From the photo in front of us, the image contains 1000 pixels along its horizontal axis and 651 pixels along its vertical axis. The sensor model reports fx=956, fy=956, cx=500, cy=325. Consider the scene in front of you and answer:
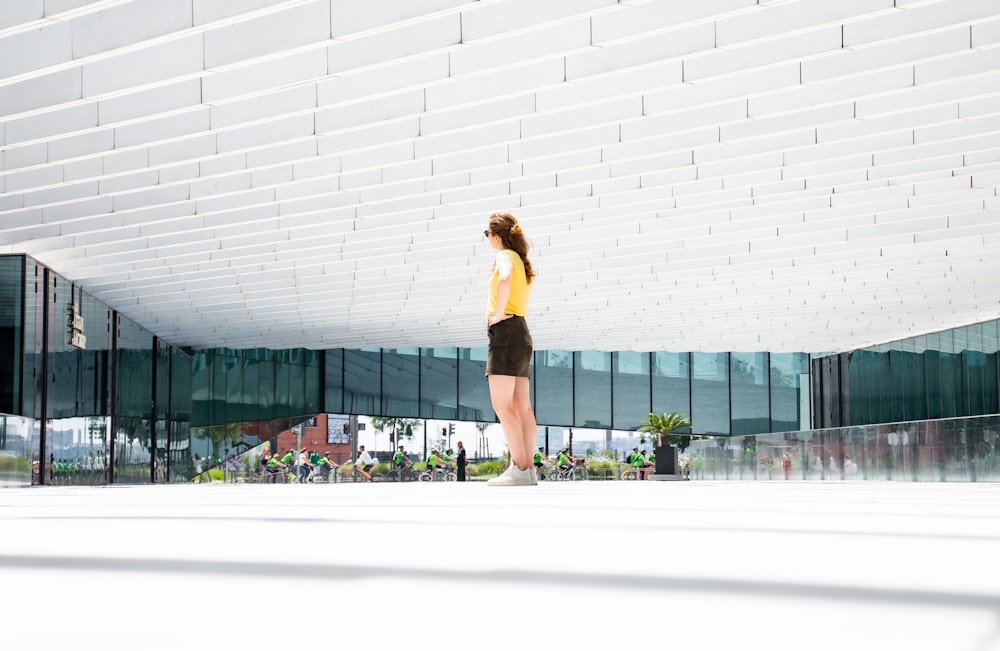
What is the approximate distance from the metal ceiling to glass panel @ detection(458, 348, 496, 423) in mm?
14665

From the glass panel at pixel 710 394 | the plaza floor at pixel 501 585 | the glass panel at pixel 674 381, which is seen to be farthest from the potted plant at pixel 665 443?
the plaza floor at pixel 501 585

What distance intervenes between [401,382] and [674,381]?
10167 millimetres

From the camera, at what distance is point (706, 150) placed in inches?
445

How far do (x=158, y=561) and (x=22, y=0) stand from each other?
726 centimetres

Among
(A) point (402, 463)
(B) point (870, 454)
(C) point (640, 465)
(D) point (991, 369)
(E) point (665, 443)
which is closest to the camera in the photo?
(B) point (870, 454)

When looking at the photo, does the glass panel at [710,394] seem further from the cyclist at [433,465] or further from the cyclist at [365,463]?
the cyclist at [365,463]

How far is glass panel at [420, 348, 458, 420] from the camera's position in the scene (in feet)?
115

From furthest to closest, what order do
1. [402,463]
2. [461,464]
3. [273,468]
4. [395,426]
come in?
[395,426] → [402,463] → [273,468] → [461,464]

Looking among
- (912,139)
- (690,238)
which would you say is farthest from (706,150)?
(690,238)

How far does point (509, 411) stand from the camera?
6.29m

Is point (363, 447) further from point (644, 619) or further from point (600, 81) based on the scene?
point (644, 619)

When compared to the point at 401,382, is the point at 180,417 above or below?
below

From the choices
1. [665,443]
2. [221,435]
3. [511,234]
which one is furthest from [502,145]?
[221,435]

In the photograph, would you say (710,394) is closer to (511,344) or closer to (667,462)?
(667,462)
